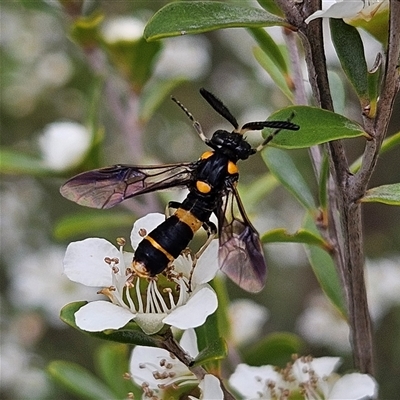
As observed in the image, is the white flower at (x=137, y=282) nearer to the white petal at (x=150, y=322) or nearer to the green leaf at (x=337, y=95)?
the white petal at (x=150, y=322)

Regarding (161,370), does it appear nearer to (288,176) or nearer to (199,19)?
(288,176)

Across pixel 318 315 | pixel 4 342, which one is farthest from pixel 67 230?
pixel 4 342

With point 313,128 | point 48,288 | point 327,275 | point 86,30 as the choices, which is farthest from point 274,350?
point 48,288

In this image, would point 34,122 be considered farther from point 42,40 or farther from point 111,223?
point 111,223

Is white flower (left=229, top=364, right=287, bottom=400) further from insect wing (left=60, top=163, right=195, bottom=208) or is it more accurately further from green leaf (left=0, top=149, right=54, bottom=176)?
green leaf (left=0, top=149, right=54, bottom=176)

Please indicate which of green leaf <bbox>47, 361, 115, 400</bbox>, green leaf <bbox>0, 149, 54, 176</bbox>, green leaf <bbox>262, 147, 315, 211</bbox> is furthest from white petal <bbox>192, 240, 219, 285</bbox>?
green leaf <bbox>0, 149, 54, 176</bbox>
